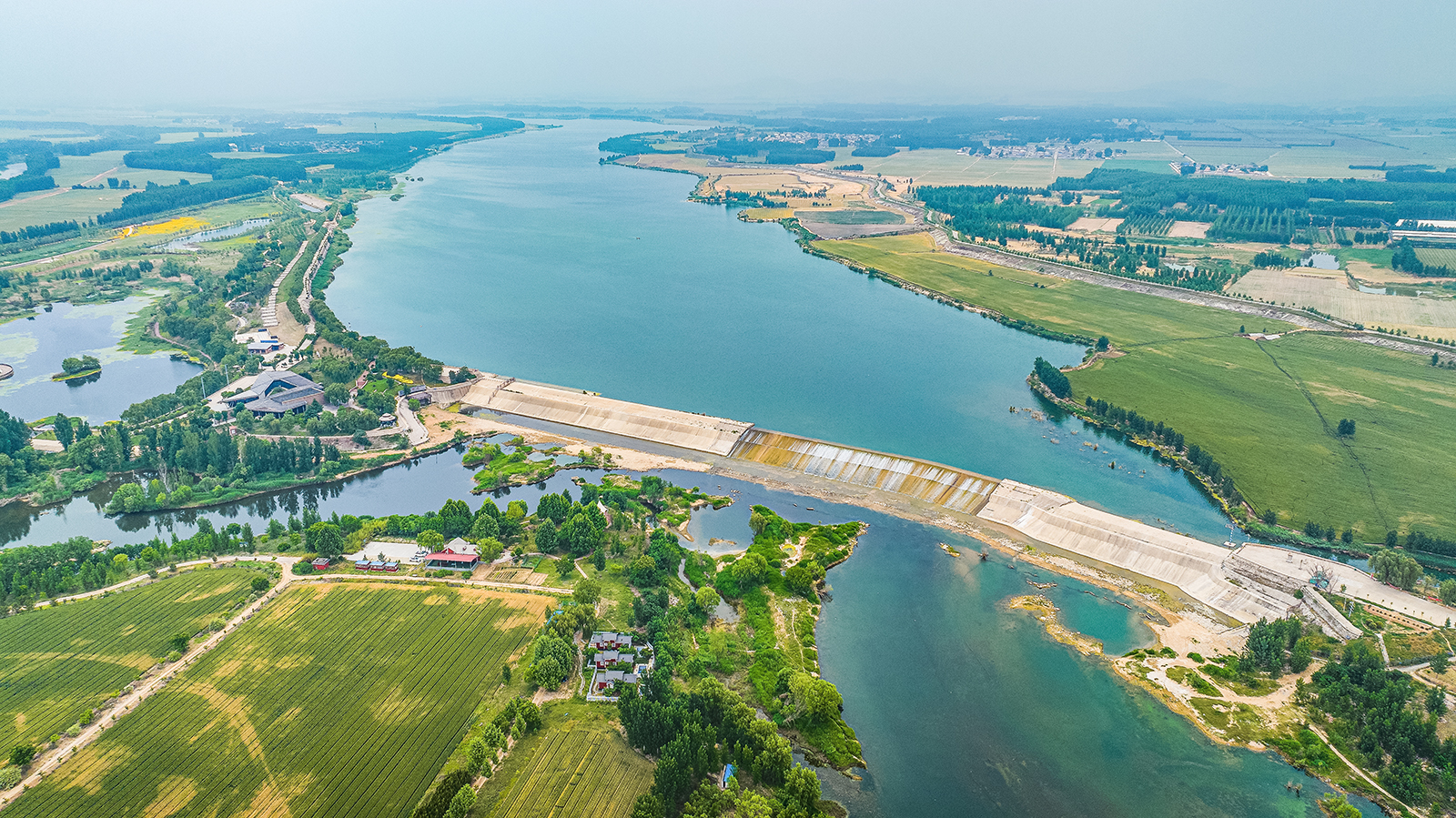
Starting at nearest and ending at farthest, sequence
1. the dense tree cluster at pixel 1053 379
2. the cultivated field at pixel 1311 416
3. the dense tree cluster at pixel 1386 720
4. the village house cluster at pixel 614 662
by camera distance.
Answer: the dense tree cluster at pixel 1386 720
the village house cluster at pixel 614 662
the cultivated field at pixel 1311 416
the dense tree cluster at pixel 1053 379

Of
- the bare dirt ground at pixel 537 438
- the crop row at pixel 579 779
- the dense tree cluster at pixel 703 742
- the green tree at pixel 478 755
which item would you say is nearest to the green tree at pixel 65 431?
the bare dirt ground at pixel 537 438

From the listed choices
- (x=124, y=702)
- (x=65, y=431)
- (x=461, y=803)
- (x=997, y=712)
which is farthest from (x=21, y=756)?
(x=997, y=712)

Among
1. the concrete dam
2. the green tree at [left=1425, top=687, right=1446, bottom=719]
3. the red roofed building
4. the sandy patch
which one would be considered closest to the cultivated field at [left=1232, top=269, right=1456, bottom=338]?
the sandy patch

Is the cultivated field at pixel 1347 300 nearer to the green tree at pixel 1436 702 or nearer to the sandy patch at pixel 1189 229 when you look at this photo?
the sandy patch at pixel 1189 229

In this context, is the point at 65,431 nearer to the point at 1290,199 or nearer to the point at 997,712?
the point at 997,712

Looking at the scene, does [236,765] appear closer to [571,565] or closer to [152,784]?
[152,784]
